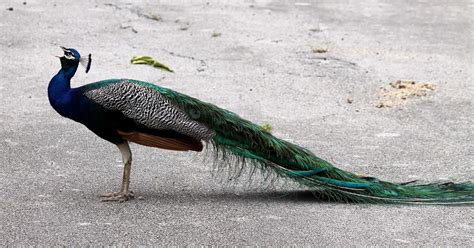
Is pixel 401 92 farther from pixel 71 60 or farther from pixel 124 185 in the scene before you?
pixel 71 60

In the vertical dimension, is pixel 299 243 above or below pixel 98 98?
below

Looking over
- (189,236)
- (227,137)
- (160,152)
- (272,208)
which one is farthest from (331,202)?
(160,152)

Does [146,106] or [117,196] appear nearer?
[146,106]

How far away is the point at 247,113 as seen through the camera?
816 cm

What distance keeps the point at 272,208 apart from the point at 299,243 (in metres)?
0.65

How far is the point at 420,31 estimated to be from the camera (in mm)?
11789

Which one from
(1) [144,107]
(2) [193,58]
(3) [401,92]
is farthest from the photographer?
(2) [193,58]

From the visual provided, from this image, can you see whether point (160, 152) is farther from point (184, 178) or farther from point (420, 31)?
point (420, 31)

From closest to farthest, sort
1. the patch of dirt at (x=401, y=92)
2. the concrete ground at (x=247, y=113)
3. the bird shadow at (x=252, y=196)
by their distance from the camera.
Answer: the concrete ground at (x=247, y=113), the bird shadow at (x=252, y=196), the patch of dirt at (x=401, y=92)

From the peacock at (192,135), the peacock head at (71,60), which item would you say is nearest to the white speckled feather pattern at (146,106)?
the peacock at (192,135)

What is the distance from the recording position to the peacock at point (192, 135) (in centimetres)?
557

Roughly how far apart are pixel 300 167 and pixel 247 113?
7.73 ft

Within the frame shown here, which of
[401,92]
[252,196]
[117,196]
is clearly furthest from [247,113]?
[117,196]

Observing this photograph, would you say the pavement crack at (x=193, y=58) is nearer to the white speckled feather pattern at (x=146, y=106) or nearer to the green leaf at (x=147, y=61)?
the green leaf at (x=147, y=61)
